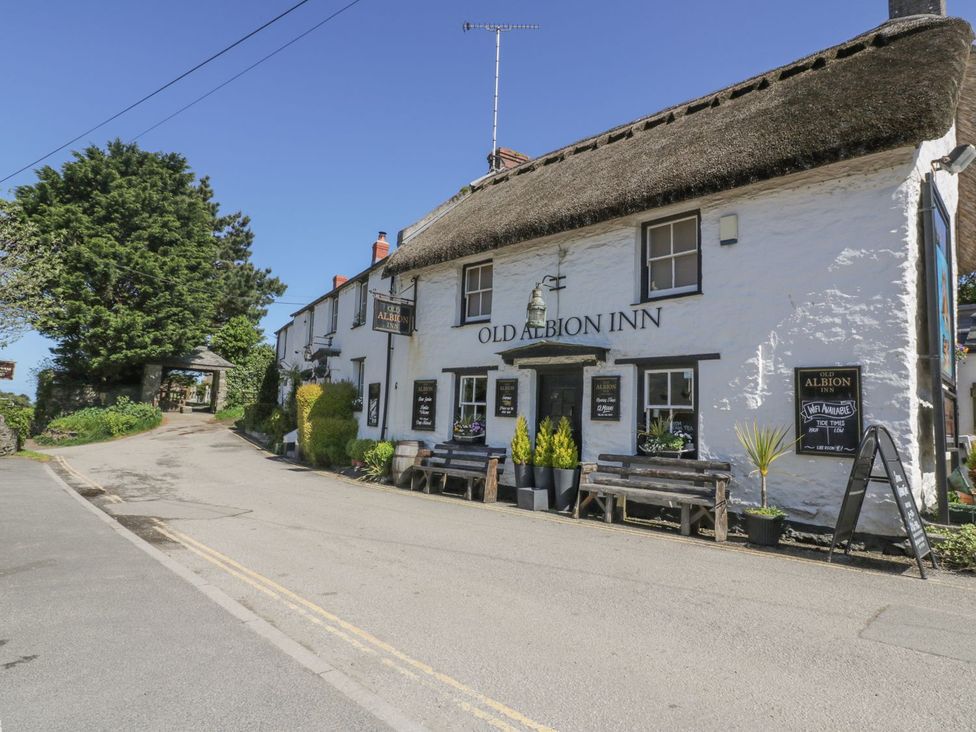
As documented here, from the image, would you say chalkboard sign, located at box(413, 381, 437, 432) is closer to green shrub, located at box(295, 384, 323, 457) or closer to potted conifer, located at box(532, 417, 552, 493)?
potted conifer, located at box(532, 417, 552, 493)

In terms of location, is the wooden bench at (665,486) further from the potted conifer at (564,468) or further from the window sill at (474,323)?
the window sill at (474,323)

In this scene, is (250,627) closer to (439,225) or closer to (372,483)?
(372,483)

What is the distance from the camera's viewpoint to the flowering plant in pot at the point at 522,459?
10.9 meters

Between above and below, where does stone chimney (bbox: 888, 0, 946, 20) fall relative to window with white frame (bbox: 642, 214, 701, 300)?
above

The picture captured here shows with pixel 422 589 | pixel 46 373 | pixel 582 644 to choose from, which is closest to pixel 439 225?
pixel 422 589

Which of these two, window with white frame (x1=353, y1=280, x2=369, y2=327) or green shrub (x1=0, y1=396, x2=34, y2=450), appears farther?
window with white frame (x1=353, y1=280, x2=369, y2=327)

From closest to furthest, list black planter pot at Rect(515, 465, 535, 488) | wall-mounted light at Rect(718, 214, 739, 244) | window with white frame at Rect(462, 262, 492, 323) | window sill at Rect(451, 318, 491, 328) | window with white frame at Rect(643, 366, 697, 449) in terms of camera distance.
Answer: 1. wall-mounted light at Rect(718, 214, 739, 244)
2. window with white frame at Rect(643, 366, 697, 449)
3. black planter pot at Rect(515, 465, 535, 488)
4. window sill at Rect(451, 318, 491, 328)
5. window with white frame at Rect(462, 262, 492, 323)

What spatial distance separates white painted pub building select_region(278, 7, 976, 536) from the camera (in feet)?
25.2

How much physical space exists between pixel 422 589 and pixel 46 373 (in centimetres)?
2935

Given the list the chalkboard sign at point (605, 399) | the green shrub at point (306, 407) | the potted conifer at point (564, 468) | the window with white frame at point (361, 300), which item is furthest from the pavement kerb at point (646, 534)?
the window with white frame at point (361, 300)

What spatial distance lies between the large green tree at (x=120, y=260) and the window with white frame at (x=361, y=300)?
12.2 metres

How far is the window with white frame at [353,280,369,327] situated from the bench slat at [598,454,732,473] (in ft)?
37.5

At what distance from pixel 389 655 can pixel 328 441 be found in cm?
1344

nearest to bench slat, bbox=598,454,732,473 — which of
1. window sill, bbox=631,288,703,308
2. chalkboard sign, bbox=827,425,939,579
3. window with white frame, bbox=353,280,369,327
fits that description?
chalkboard sign, bbox=827,425,939,579
